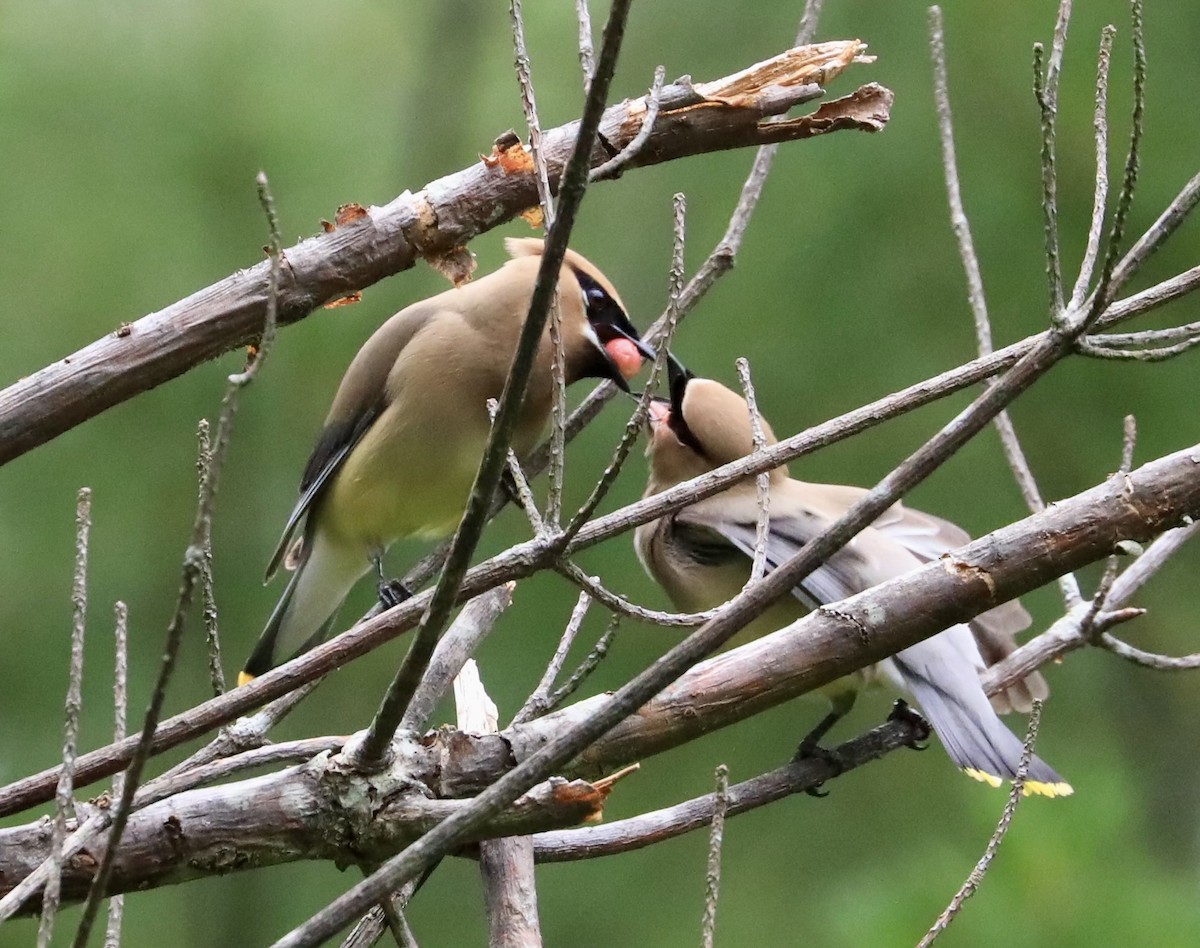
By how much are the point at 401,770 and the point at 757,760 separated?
8.31 ft

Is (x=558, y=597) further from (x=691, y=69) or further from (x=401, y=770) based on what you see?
(x=401, y=770)

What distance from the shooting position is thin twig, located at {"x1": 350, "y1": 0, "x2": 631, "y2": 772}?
0.99m

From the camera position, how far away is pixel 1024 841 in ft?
11.6

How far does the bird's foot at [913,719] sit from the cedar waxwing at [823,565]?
0.09 metres

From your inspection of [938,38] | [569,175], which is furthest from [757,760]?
[569,175]

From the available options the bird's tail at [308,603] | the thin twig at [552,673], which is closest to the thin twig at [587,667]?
the thin twig at [552,673]

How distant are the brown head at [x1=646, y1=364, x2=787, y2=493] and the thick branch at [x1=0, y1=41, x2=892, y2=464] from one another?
1.43m

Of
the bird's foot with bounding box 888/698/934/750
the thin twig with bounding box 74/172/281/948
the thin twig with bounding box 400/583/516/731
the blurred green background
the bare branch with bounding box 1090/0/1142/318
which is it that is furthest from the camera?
the blurred green background

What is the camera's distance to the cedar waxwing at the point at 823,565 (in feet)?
8.41

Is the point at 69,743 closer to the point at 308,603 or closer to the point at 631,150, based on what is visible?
the point at 631,150

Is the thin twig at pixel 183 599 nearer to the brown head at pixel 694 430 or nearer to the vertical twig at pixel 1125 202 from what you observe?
the vertical twig at pixel 1125 202

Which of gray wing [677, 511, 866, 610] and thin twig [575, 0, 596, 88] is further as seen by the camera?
gray wing [677, 511, 866, 610]

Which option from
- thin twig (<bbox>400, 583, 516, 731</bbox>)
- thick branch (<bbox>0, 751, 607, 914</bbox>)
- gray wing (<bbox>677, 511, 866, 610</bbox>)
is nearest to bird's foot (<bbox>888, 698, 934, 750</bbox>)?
gray wing (<bbox>677, 511, 866, 610</bbox>)

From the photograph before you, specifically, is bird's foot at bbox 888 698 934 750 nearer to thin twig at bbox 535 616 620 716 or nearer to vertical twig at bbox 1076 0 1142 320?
thin twig at bbox 535 616 620 716
